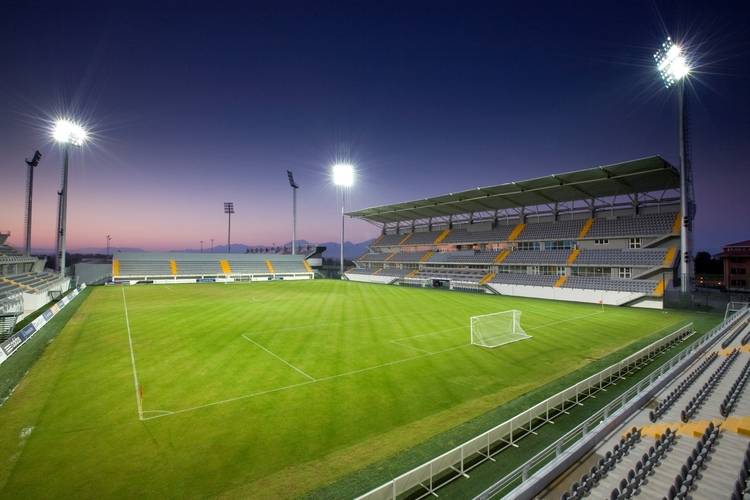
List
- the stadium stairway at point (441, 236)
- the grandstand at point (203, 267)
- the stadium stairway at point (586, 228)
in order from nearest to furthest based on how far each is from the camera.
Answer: the stadium stairway at point (586, 228), the grandstand at point (203, 267), the stadium stairway at point (441, 236)

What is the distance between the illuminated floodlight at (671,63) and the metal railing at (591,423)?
68.0 ft

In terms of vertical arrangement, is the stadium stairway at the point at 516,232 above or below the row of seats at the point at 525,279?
above

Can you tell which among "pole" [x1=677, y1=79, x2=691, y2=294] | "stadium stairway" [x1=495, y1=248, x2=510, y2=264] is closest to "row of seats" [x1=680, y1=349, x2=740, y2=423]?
"pole" [x1=677, y1=79, x2=691, y2=294]

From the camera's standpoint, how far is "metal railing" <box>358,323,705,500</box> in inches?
237

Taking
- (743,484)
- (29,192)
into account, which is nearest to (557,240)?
(743,484)

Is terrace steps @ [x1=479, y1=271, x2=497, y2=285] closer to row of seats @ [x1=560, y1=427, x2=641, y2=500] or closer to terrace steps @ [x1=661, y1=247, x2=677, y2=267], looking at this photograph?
terrace steps @ [x1=661, y1=247, x2=677, y2=267]

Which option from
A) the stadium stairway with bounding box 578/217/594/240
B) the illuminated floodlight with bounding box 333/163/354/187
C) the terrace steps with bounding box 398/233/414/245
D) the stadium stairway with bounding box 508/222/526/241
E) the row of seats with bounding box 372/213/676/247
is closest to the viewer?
the row of seats with bounding box 372/213/676/247

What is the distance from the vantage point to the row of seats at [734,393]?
9.37m

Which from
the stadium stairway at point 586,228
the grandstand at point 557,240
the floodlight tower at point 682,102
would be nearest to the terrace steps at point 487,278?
the grandstand at point 557,240

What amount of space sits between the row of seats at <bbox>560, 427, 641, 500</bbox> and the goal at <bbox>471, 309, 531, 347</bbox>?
32.4 feet

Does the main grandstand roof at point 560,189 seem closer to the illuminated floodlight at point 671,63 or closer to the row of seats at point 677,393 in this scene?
the illuminated floodlight at point 671,63

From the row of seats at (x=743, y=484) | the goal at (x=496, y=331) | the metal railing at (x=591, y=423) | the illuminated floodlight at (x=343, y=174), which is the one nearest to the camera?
the row of seats at (x=743, y=484)

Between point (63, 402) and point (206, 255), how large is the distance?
5991 centimetres

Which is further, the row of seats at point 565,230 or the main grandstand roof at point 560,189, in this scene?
the row of seats at point 565,230
